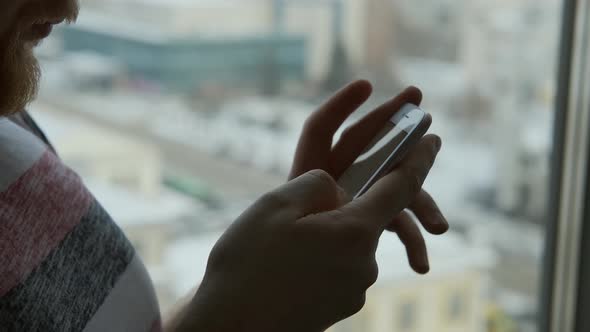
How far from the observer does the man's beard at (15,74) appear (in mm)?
411

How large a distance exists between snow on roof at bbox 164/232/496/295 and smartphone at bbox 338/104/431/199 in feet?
1.90

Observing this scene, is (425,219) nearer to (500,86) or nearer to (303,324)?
(303,324)

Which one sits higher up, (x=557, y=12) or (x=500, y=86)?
(x=557, y=12)

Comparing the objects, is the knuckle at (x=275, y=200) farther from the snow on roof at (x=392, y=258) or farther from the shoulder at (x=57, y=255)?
the snow on roof at (x=392, y=258)

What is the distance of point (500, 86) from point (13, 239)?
0.80 metres

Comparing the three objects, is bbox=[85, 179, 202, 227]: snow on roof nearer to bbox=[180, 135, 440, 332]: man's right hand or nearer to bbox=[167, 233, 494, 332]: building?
bbox=[167, 233, 494, 332]: building

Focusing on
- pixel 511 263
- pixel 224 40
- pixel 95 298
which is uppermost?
pixel 224 40

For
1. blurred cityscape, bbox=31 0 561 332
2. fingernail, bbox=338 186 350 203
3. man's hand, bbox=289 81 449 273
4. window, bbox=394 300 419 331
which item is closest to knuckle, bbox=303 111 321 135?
man's hand, bbox=289 81 449 273

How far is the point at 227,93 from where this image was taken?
105 centimetres

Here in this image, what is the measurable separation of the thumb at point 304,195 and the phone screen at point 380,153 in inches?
2.0

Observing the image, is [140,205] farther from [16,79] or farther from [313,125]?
[16,79]

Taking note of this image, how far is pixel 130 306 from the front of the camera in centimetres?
47

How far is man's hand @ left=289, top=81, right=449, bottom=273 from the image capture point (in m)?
0.55

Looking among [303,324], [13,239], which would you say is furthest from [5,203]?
[303,324]
